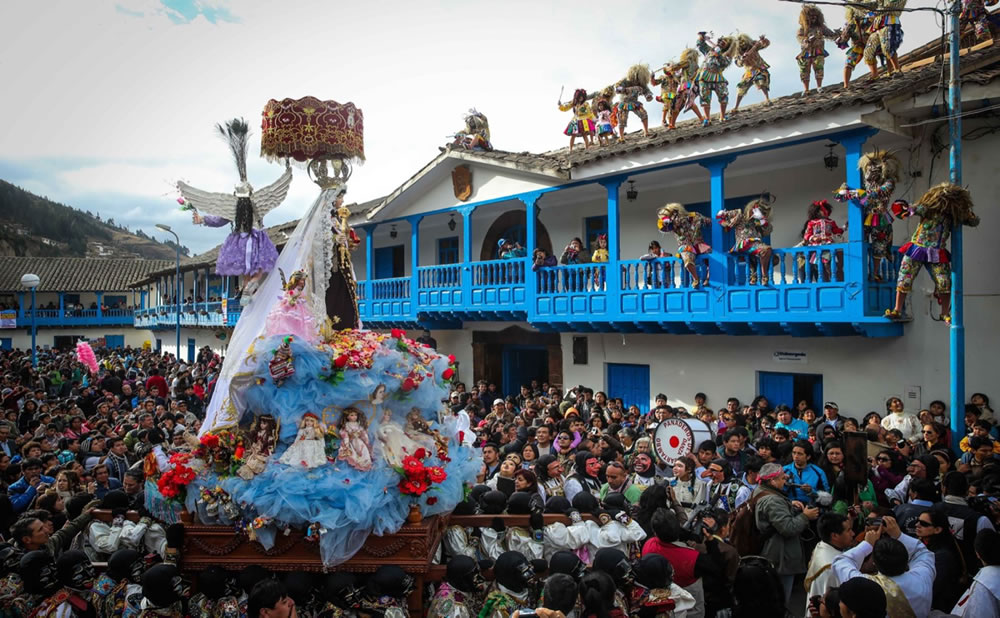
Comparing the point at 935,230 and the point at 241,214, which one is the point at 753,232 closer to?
the point at 935,230

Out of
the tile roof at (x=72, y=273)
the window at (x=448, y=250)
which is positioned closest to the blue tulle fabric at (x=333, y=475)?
the window at (x=448, y=250)

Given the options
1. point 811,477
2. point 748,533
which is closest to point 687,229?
point 811,477

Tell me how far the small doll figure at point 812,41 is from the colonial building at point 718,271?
49 cm

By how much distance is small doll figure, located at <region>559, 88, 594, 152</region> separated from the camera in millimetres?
16531

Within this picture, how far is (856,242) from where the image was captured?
1080cm

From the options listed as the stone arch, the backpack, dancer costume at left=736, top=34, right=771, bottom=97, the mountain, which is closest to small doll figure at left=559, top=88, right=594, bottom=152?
the stone arch

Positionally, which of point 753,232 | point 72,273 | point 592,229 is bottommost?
point 753,232

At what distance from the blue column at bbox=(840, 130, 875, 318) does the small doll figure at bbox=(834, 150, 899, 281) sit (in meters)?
0.12

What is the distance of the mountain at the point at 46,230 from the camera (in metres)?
66.9

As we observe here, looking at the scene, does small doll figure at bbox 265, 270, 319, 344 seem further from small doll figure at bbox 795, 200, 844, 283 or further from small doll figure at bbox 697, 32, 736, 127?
small doll figure at bbox 697, 32, 736, 127

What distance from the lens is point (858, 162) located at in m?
10.9

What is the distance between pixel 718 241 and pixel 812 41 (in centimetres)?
429

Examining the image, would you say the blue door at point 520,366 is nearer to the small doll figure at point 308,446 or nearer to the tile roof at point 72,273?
the small doll figure at point 308,446

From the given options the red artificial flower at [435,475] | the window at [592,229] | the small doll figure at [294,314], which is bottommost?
the red artificial flower at [435,475]
